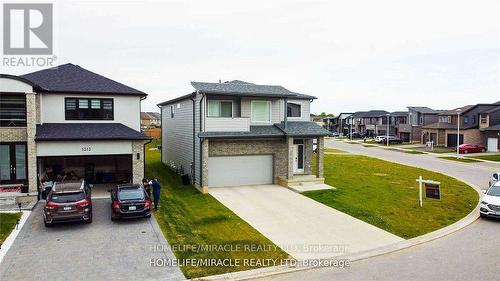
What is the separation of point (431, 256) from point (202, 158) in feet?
46.0

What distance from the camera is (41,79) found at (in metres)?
23.3

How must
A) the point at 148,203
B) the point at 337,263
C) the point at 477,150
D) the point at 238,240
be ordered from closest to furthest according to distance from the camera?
the point at 337,263, the point at 238,240, the point at 148,203, the point at 477,150

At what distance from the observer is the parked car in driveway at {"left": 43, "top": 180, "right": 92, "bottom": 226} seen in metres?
15.5

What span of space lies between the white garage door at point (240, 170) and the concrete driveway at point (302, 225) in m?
1.61

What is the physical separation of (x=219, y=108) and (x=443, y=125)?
45311 mm

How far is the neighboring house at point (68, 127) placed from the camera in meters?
20.2

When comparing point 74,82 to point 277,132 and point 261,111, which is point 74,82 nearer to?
point 261,111

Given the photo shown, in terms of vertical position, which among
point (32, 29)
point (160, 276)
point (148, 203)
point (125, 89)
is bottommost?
point (160, 276)

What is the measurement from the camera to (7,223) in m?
16.0

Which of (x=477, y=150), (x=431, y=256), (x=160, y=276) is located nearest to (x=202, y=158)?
(x=160, y=276)

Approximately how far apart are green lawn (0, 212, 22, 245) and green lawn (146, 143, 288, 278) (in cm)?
582

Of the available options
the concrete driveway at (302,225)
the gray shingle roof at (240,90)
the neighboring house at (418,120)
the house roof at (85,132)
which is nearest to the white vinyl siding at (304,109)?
the gray shingle roof at (240,90)

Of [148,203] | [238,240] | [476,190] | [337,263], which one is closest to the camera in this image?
[337,263]

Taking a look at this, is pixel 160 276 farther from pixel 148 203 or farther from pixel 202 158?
pixel 202 158
